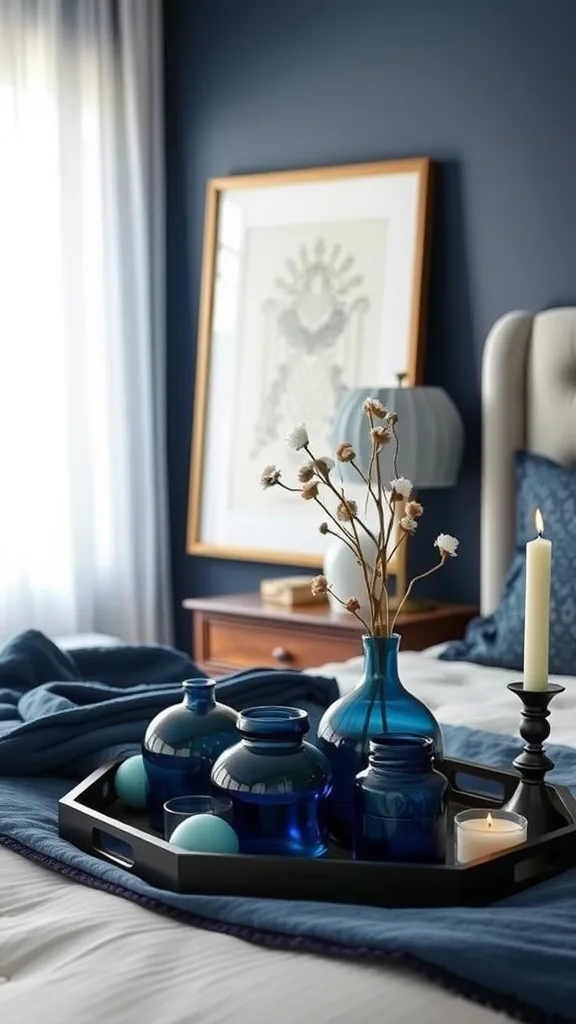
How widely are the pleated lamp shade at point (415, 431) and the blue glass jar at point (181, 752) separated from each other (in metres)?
1.85

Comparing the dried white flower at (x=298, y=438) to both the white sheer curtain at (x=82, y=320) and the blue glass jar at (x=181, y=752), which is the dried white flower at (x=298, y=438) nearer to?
the blue glass jar at (x=181, y=752)

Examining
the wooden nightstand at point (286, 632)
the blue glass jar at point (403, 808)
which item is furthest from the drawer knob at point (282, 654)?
the blue glass jar at point (403, 808)

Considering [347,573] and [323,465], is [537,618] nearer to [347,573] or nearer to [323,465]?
[323,465]

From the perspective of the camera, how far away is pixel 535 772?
167 cm

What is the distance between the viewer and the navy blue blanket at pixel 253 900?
1.26 metres

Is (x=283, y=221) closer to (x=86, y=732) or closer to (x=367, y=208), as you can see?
(x=367, y=208)

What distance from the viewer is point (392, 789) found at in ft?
4.83

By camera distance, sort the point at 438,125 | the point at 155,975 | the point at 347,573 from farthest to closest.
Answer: the point at 438,125
the point at 347,573
the point at 155,975

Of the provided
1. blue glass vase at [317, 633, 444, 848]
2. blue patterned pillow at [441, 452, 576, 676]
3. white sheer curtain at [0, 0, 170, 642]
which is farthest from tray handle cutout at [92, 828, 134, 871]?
white sheer curtain at [0, 0, 170, 642]

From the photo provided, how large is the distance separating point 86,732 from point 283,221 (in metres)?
2.53

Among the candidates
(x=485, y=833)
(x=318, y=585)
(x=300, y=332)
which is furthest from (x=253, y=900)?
(x=300, y=332)

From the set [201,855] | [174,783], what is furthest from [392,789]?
[174,783]

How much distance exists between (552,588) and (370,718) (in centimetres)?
143

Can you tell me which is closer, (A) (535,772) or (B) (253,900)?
(B) (253,900)
